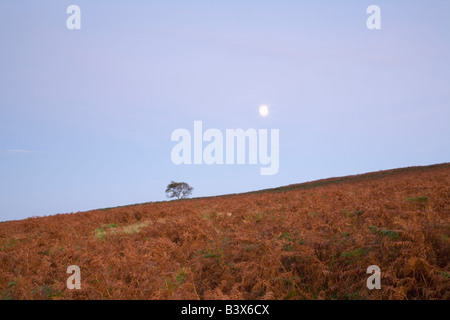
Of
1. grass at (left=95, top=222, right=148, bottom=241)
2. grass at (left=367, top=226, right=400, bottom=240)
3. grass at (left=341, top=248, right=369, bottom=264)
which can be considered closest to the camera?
grass at (left=341, top=248, right=369, bottom=264)

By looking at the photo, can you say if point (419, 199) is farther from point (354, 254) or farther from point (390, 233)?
point (354, 254)

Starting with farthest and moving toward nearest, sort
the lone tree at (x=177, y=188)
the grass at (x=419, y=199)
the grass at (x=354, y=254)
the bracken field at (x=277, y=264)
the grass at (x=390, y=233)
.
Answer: the lone tree at (x=177, y=188)
the grass at (x=419, y=199)
the grass at (x=390, y=233)
the grass at (x=354, y=254)
the bracken field at (x=277, y=264)

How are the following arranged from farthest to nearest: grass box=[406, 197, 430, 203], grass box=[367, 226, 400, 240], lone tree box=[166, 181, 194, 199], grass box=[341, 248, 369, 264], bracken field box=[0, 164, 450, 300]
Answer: lone tree box=[166, 181, 194, 199], grass box=[406, 197, 430, 203], grass box=[367, 226, 400, 240], grass box=[341, 248, 369, 264], bracken field box=[0, 164, 450, 300]

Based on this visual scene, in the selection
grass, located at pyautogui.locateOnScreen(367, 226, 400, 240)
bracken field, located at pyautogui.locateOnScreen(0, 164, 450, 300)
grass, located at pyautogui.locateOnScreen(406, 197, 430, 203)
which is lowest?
bracken field, located at pyautogui.locateOnScreen(0, 164, 450, 300)

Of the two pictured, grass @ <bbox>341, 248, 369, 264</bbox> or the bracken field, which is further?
grass @ <bbox>341, 248, 369, 264</bbox>

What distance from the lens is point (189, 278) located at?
5.96 metres

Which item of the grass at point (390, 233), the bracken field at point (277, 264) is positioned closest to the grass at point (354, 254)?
the bracken field at point (277, 264)

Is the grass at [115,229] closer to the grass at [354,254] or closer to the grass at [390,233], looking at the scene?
the grass at [354,254]

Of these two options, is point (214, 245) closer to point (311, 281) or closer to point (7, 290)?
point (311, 281)

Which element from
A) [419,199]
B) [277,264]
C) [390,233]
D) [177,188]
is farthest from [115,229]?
[177,188]

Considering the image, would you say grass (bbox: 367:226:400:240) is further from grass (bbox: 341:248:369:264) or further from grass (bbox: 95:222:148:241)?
grass (bbox: 95:222:148:241)

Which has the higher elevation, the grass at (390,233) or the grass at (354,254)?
the grass at (390,233)

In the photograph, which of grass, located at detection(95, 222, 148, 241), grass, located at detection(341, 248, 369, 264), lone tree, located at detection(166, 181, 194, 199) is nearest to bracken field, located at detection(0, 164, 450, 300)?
grass, located at detection(341, 248, 369, 264)
